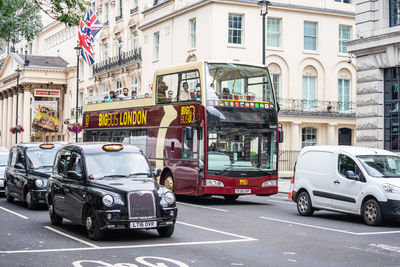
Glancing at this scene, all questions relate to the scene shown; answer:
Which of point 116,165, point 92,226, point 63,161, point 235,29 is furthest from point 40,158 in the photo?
point 235,29

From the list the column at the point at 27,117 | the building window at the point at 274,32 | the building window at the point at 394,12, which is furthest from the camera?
the column at the point at 27,117

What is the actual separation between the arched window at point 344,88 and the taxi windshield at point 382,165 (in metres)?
28.3

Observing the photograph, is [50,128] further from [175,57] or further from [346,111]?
[346,111]

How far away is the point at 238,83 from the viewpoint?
70.3 feet

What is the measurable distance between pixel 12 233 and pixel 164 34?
34426 millimetres

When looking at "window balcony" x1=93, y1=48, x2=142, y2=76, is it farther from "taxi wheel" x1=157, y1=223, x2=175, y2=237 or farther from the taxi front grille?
the taxi front grille

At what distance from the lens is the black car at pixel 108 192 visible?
11797 mm

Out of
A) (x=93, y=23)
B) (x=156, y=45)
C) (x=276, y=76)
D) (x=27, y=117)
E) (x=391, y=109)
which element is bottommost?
(x=391, y=109)

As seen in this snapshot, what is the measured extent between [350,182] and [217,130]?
5439mm

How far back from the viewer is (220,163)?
66.7 feet

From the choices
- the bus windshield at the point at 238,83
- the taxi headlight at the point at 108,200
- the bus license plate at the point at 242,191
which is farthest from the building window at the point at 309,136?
the taxi headlight at the point at 108,200

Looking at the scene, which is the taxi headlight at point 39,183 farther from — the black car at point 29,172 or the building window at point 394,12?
the building window at point 394,12

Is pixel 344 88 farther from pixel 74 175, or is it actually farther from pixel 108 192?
pixel 108 192

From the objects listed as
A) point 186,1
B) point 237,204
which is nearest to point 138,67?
point 186,1
